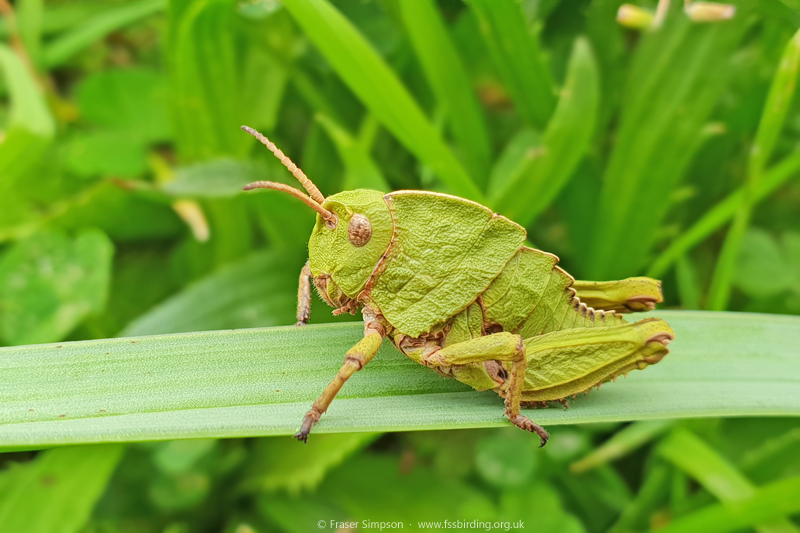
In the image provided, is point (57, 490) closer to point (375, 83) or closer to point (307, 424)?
point (307, 424)

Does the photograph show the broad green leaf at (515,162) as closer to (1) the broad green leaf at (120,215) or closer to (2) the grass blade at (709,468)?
(2) the grass blade at (709,468)

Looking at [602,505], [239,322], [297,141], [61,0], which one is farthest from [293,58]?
[602,505]

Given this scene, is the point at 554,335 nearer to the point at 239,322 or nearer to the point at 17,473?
the point at 239,322

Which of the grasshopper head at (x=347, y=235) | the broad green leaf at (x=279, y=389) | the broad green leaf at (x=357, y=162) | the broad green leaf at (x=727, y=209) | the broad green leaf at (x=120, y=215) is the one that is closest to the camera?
the broad green leaf at (x=279, y=389)

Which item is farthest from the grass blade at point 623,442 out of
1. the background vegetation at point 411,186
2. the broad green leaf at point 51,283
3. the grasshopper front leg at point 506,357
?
the broad green leaf at point 51,283

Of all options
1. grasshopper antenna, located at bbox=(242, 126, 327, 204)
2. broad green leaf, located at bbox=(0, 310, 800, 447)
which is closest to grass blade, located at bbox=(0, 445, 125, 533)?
broad green leaf, located at bbox=(0, 310, 800, 447)

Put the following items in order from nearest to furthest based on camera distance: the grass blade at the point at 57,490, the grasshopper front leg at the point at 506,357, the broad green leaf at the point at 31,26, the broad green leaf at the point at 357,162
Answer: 1. the grasshopper front leg at the point at 506,357
2. the grass blade at the point at 57,490
3. the broad green leaf at the point at 357,162
4. the broad green leaf at the point at 31,26

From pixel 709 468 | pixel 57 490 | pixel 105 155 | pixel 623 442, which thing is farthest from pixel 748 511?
pixel 105 155
